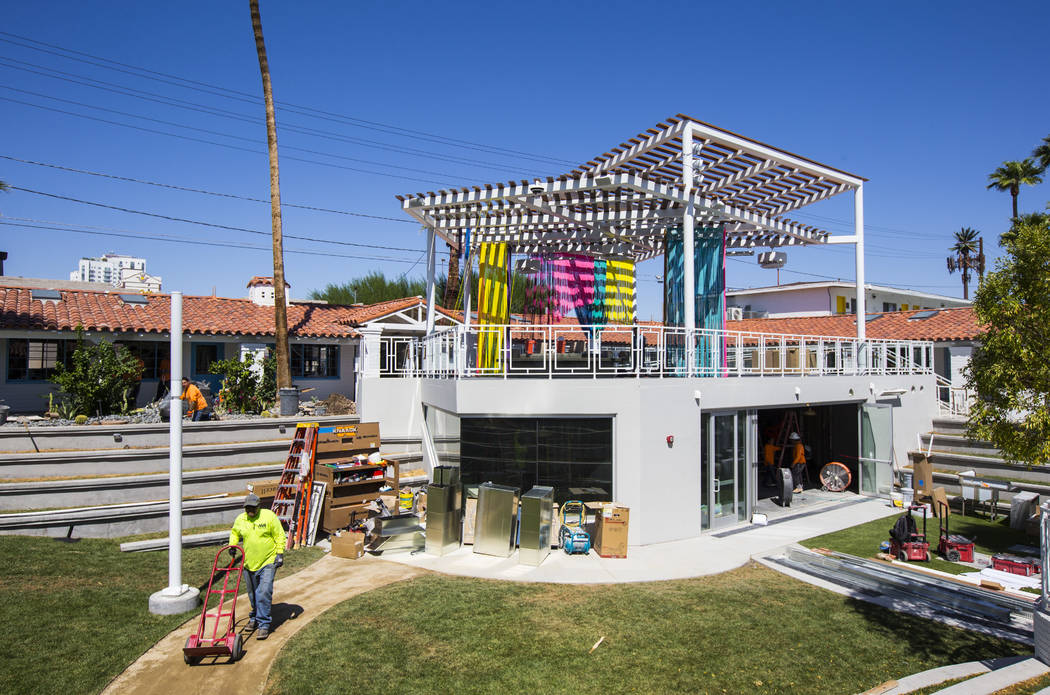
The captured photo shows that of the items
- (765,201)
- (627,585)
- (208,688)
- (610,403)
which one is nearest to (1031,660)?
(627,585)

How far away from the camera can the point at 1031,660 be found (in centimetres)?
565

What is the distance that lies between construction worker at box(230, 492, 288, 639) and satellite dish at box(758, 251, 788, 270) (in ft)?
49.9

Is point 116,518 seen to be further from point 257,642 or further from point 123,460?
point 257,642

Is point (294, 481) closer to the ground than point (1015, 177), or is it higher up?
closer to the ground

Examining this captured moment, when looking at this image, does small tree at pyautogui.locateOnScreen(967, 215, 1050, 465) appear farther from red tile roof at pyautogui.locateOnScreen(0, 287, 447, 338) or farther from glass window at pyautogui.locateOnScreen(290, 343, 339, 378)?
glass window at pyautogui.locateOnScreen(290, 343, 339, 378)

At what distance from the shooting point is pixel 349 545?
983 centimetres

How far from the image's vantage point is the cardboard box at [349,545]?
9.81 m

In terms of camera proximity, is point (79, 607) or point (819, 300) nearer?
point (79, 607)

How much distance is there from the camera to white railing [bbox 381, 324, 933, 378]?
1138cm

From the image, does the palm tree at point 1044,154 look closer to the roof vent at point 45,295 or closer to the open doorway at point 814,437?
the open doorway at point 814,437

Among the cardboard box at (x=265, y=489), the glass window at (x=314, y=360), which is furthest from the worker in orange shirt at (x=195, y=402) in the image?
the glass window at (x=314, y=360)

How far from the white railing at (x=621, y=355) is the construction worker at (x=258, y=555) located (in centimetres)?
499

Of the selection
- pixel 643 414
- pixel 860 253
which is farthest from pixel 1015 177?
pixel 643 414

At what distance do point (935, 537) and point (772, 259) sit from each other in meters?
8.79
